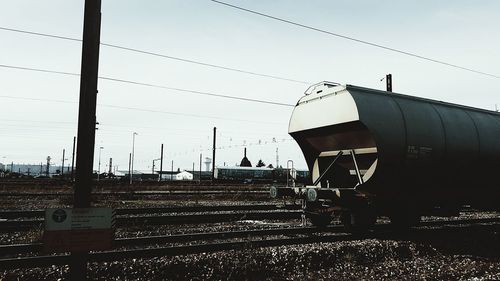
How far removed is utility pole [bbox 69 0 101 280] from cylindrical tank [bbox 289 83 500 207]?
5.95 metres

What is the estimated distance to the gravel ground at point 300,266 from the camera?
6.29 meters

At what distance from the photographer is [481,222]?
1347 cm

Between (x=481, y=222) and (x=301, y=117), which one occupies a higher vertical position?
(x=301, y=117)

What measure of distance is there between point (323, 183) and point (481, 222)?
6.78 metres

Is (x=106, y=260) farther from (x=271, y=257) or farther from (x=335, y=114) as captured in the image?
(x=335, y=114)

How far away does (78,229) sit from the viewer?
486 centimetres

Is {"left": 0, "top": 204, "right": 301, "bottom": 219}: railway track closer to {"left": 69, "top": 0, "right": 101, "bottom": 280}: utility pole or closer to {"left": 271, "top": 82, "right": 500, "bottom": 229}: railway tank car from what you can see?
{"left": 271, "top": 82, "right": 500, "bottom": 229}: railway tank car

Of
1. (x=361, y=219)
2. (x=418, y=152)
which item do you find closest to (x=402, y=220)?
(x=361, y=219)

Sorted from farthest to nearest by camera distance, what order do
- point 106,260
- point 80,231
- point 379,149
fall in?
point 379,149 < point 106,260 < point 80,231

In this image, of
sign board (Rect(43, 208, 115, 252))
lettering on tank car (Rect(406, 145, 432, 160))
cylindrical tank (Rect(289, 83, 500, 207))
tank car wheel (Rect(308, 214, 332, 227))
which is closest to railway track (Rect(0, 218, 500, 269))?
tank car wheel (Rect(308, 214, 332, 227))

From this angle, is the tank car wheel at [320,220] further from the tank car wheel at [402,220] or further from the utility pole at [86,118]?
the utility pole at [86,118]

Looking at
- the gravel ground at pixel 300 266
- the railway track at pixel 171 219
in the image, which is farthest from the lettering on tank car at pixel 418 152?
the railway track at pixel 171 219

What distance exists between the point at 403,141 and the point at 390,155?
1.91 feet

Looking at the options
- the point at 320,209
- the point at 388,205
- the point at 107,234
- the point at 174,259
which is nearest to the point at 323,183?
the point at 320,209
